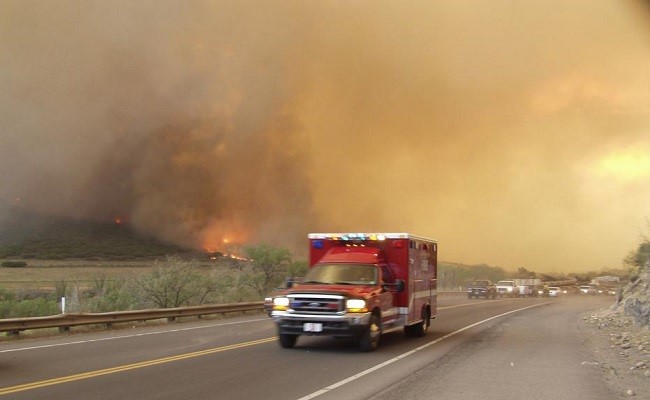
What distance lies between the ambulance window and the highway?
1533 millimetres

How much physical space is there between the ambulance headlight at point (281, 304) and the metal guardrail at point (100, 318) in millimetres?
7451

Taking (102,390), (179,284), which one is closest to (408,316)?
(102,390)

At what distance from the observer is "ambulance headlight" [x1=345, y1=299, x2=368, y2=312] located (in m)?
11.6

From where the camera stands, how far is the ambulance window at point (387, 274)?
44.5 ft

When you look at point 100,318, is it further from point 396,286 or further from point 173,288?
point 173,288

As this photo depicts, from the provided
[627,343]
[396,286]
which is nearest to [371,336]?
[396,286]

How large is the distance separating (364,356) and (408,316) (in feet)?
8.27

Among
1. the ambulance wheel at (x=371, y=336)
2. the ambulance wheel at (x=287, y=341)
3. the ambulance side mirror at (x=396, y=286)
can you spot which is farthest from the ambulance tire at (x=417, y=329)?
the ambulance wheel at (x=287, y=341)

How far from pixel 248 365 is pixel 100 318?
904 centimetres

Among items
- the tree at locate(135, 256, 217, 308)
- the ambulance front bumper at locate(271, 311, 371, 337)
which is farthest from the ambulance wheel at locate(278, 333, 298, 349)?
the tree at locate(135, 256, 217, 308)

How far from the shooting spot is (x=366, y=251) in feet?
45.9

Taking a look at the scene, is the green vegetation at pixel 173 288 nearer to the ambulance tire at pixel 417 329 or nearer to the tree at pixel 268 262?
the tree at pixel 268 262

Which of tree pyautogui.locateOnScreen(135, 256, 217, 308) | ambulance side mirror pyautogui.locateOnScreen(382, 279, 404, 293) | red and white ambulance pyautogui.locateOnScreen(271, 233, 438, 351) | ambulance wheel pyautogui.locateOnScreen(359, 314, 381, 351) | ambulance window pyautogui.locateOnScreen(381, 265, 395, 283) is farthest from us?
tree pyautogui.locateOnScreen(135, 256, 217, 308)

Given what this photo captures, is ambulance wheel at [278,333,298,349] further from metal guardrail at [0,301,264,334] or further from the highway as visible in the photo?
metal guardrail at [0,301,264,334]
